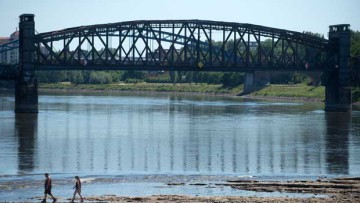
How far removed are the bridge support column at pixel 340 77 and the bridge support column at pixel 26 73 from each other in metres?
52.4

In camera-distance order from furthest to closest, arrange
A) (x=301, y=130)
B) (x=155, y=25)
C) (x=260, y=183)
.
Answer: (x=155, y=25), (x=301, y=130), (x=260, y=183)

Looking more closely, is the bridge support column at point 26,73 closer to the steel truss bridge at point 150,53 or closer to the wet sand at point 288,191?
the steel truss bridge at point 150,53

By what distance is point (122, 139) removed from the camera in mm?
97188

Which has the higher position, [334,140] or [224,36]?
[224,36]

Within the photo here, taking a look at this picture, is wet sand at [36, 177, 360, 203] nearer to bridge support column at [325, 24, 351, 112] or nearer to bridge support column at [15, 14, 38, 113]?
bridge support column at [15, 14, 38, 113]

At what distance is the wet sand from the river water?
266cm

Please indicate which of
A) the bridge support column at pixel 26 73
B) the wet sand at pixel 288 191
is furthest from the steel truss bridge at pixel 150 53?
the wet sand at pixel 288 191

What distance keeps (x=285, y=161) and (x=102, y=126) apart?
45030 mm

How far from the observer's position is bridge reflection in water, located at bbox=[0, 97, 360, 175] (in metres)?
70.8

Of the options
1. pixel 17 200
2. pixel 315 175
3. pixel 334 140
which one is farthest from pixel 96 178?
pixel 334 140

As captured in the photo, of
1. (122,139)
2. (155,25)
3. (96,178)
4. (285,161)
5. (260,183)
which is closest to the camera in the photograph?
(260,183)

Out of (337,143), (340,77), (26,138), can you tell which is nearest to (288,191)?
(337,143)

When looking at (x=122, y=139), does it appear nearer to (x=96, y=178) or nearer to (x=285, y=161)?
(x=285, y=161)

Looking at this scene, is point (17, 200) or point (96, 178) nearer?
point (17, 200)
